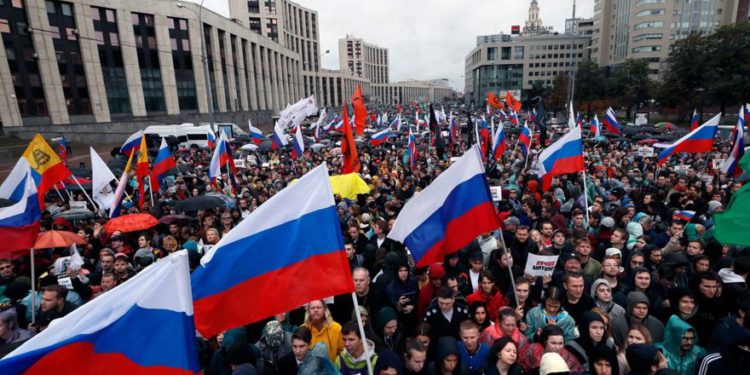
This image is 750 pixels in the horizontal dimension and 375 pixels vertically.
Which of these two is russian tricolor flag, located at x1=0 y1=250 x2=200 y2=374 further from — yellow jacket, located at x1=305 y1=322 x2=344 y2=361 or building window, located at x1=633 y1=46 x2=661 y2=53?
building window, located at x1=633 y1=46 x2=661 y2=53

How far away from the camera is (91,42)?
1500 inches

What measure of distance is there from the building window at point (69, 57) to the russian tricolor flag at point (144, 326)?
44679mm

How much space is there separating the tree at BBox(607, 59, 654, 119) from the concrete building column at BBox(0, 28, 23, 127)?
6090cm

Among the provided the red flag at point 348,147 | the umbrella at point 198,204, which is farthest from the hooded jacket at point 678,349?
the umbrella at point 198,204

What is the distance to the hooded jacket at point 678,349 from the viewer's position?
11.6 ft

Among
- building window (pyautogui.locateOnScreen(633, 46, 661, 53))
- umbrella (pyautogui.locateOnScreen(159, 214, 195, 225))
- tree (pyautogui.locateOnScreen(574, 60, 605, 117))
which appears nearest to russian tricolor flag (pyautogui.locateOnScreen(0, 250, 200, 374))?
umbrella (pyautogui.locateOnScreen(159, 214, 195, 225))

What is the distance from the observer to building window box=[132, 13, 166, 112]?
42250 millimetres

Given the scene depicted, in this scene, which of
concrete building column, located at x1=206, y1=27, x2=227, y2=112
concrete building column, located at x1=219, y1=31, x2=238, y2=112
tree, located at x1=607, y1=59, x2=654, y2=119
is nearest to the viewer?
tree, located at x1=607, y1=59, x2=654, y2=119

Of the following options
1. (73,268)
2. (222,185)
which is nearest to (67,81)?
(222,185)

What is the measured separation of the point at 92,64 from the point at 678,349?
154 feet

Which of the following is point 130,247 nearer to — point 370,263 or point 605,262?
point 370,263

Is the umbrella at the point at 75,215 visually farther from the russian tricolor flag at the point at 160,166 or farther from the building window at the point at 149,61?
the building window at the point at 149,61

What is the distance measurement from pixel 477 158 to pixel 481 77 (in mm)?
123513

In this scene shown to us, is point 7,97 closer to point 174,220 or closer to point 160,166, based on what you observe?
point 160,166
